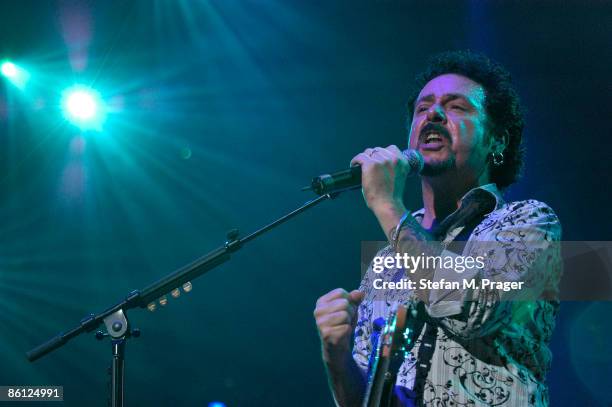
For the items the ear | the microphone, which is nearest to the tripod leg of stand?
the microphone

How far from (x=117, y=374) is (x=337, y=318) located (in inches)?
30.5

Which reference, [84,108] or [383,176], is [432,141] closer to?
[383,176]

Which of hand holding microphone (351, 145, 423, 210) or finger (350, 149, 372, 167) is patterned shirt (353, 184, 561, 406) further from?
finger (350, 149, 372, 167)

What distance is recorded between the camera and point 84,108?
3.68 m

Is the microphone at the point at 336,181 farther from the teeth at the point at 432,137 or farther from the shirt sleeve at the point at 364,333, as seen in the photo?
the shirt sleeve at the point at 364,333

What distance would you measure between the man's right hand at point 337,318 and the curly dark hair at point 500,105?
0.81m

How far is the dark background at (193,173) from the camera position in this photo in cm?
337

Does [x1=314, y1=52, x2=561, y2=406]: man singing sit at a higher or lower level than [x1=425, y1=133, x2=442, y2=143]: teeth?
lower

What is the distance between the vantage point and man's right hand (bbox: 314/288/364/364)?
58.0 inches

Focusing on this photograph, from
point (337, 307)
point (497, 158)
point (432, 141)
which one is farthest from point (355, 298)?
point (497, 158)

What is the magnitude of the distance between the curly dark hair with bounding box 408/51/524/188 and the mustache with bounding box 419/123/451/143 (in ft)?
0.95

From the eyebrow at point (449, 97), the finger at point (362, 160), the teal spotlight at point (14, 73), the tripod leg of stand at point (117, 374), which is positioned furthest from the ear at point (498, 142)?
the teal spotlight at point (14, 73)

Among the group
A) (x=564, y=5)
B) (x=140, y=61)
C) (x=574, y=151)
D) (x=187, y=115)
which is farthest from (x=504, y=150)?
(x=140, y=61)

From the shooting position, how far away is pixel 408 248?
4.65 feet
